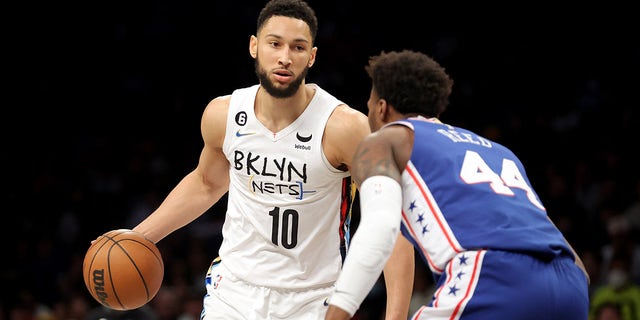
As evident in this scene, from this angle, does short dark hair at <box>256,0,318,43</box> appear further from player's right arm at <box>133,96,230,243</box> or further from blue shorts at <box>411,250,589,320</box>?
blue shorts at <box>411,250,589,320</box>

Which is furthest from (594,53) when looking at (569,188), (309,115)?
(309,115)

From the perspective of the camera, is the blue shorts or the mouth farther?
the mouth

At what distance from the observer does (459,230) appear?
3.03 m

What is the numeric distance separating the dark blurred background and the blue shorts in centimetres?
485

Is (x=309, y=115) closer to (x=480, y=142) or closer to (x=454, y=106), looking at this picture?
(x=480, y=142)

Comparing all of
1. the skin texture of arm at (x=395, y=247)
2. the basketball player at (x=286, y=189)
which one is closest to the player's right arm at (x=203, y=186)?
the basketball player at (x=286, y=189)

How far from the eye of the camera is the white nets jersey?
4242mm

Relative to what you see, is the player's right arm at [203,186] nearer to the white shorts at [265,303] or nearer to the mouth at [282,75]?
the mouth at [282,75]

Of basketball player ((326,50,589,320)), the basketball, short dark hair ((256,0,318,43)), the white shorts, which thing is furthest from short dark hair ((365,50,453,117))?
the basketball

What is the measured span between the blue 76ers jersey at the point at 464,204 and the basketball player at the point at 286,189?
1.04 m

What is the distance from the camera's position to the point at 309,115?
4.34 metres

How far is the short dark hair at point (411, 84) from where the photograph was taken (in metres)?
3.30

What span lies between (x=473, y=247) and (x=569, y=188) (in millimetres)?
5929

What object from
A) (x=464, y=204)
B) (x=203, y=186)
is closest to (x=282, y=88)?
(x=203, y=186)
